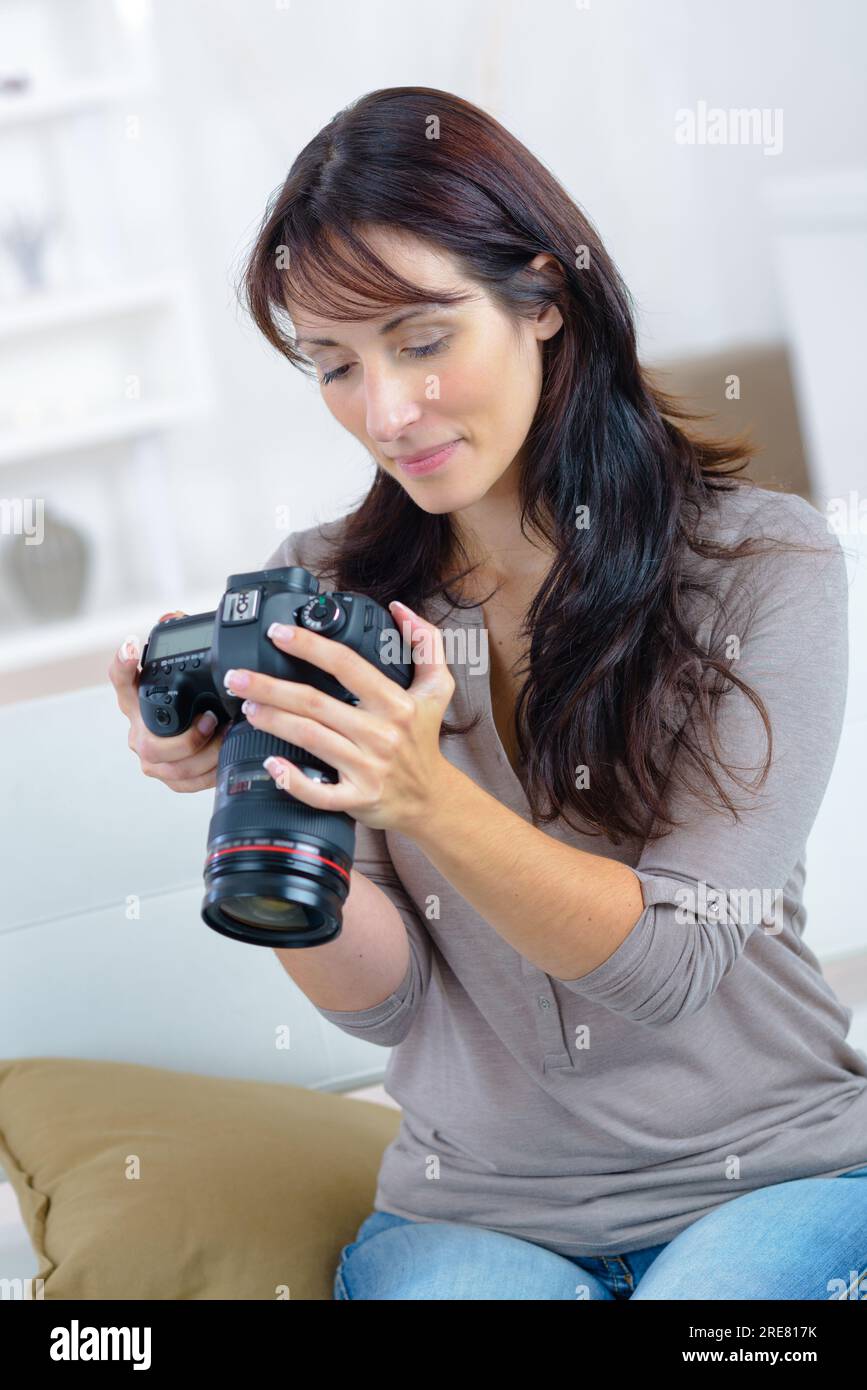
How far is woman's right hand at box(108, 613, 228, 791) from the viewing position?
36.5 inches

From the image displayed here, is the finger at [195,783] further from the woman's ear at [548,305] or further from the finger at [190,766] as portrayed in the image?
the woman's ear at [548,305]

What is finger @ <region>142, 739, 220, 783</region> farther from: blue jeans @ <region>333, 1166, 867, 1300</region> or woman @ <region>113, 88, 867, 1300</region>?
blue jeans @ <region>333, 1166, 867, 1300</region>

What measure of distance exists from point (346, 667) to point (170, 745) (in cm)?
22

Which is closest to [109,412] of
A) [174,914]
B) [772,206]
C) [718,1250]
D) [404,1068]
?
[772,206]

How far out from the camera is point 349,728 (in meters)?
0.75

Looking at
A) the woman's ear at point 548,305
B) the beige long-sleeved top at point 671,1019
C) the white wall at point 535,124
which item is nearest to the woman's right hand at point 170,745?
the beige long-sleeved top at point 671,1019

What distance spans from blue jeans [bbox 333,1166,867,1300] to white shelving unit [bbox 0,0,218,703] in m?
2.40

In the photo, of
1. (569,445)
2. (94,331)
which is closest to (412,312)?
(569,445)

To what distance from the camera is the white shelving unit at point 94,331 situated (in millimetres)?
3305

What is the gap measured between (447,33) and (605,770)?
9.50ft

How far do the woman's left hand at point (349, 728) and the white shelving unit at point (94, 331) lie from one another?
2.58 metres

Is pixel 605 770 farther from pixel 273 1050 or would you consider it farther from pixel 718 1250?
pixel 273 1050

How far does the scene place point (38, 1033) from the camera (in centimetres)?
137

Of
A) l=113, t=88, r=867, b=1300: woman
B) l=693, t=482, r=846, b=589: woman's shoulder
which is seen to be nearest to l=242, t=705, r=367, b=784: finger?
l=113, t=88, r=867, b=1300: woman
